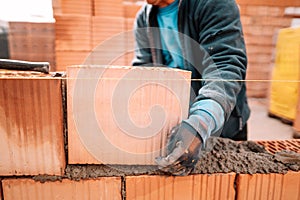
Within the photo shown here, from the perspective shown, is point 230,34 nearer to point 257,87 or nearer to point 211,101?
point 211,101

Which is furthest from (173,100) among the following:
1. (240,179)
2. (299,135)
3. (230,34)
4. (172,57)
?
(299,135)

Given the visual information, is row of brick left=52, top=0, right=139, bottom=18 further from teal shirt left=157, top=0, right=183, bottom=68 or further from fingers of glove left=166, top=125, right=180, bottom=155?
fingers of glove left=166, top=125, right=180, bottom=155

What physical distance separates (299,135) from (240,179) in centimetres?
192

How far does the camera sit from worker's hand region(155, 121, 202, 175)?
60 cm

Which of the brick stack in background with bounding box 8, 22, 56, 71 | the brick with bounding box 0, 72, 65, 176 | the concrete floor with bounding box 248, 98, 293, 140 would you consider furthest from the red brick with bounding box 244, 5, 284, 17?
the concrete floor with bounding box 248, 98, 293, 140

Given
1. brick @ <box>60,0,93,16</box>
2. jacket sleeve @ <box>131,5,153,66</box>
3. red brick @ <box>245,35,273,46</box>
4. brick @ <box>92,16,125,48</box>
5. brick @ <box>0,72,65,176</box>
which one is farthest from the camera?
red brick @ <box>245,35,273,46</box>

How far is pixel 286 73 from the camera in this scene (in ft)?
10.3

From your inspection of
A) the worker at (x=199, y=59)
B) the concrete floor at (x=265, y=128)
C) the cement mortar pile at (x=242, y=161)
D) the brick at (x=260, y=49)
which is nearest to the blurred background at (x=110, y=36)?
the concrete floor at (x=265, y=128)

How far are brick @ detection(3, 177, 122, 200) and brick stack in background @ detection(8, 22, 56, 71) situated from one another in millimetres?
1109

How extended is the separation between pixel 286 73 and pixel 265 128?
764mm

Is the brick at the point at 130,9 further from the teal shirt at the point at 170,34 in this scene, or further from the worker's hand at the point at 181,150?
the worker's hand at the point at 181,150

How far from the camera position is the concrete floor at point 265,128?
2.69m

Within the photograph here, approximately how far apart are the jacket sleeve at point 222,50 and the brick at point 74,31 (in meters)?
1.84

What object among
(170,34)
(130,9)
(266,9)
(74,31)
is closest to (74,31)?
(74,31)
